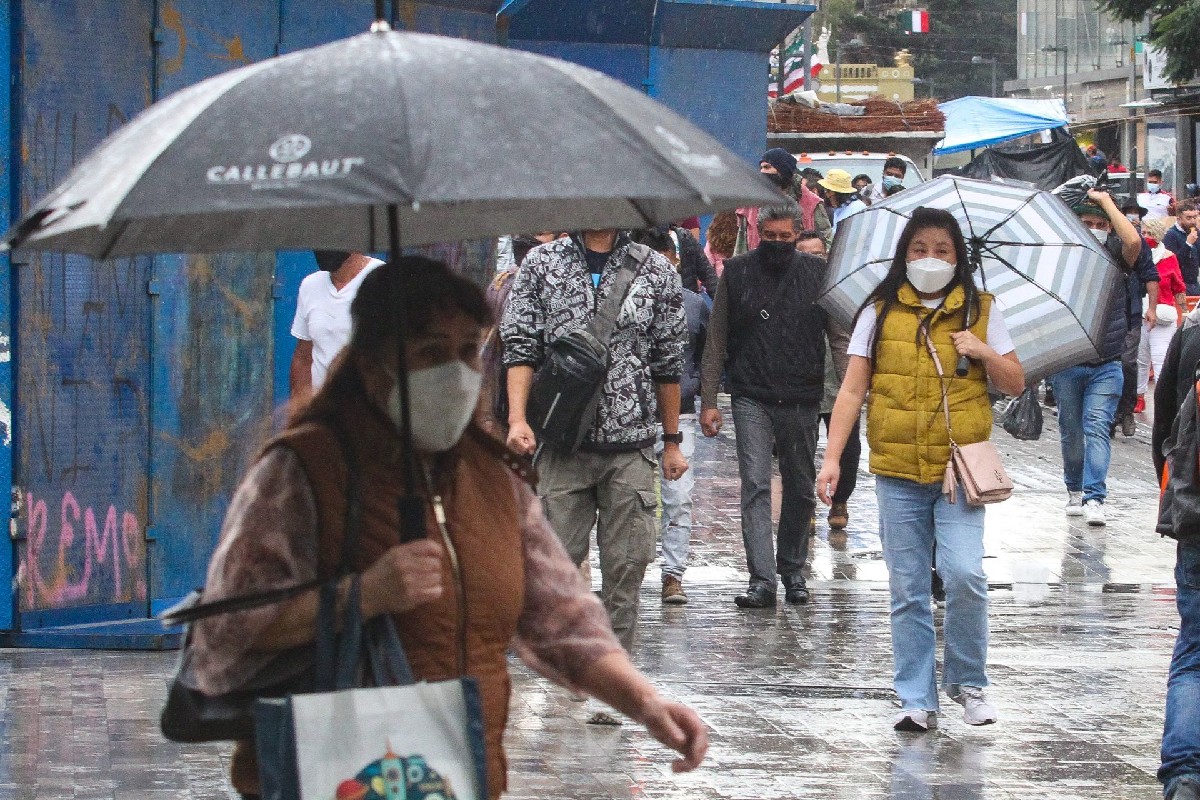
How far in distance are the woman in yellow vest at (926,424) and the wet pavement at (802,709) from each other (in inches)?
11.3

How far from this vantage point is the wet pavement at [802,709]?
626cm

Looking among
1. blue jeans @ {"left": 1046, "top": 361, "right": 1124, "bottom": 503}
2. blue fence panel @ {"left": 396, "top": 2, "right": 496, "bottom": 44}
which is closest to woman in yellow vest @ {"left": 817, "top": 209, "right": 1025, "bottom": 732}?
blue fence panel @ {"left": 396, "top": 2, "right": 496, "bottom": 44}

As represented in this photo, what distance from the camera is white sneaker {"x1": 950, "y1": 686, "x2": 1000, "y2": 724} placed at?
7.05 m

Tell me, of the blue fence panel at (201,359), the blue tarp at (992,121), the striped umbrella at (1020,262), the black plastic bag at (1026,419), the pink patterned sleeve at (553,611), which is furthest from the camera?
the blue tarp at (992,121)

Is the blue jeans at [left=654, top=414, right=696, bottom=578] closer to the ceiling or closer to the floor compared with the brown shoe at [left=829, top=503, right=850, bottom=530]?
closer to the ceiling

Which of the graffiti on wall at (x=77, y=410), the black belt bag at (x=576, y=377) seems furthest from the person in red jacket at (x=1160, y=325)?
the graffiti on wall at (x=77, y=410)

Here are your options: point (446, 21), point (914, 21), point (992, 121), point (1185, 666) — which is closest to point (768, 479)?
point (446, 21)

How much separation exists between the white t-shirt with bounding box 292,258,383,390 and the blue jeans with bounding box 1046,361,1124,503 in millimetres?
6088

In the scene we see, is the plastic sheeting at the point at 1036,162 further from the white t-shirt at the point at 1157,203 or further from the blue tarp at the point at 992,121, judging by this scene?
the blue tarp at the point at 992,121

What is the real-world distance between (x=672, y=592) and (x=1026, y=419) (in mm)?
4464

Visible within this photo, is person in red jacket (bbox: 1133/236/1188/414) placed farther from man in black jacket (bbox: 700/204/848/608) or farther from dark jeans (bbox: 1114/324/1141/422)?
man in black jacket (bbox: 700/204/848/608)

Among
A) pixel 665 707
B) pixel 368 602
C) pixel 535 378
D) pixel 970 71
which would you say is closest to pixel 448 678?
pixel 368 602

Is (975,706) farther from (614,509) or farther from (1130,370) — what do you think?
(1130,370)

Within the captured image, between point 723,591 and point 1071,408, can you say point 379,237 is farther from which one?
point 1071,408
